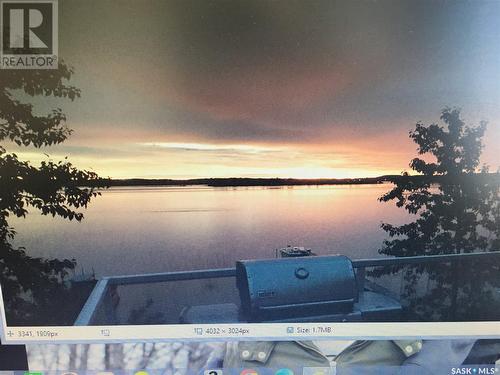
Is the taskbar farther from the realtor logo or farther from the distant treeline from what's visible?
the realtor logo

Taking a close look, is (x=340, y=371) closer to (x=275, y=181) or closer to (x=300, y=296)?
(x=300, y=296)

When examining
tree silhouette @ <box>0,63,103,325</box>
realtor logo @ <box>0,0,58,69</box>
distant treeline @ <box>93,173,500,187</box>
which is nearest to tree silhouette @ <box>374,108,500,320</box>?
distant treeline @ <box>93,173,500,187</box>

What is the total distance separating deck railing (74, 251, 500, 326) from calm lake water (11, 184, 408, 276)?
2 cm

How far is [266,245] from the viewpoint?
1015 mm

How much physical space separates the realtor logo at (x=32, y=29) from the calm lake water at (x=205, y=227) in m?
0.38

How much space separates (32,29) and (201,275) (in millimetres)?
765

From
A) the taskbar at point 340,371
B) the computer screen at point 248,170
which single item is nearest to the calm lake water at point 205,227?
the computer screen at point 248,170

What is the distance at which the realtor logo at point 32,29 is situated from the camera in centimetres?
94

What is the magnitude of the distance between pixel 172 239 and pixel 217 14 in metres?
0.60

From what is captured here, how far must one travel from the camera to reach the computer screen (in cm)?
97

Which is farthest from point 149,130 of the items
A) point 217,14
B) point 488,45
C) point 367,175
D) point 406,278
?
point 488,45

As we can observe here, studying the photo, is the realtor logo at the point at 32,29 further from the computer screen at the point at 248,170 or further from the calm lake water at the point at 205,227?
the calm lake water at the point at 205,227

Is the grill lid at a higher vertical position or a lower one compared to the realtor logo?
lower

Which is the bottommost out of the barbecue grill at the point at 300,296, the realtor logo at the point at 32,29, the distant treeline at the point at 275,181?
the barbecue grill at the point at 300,296
